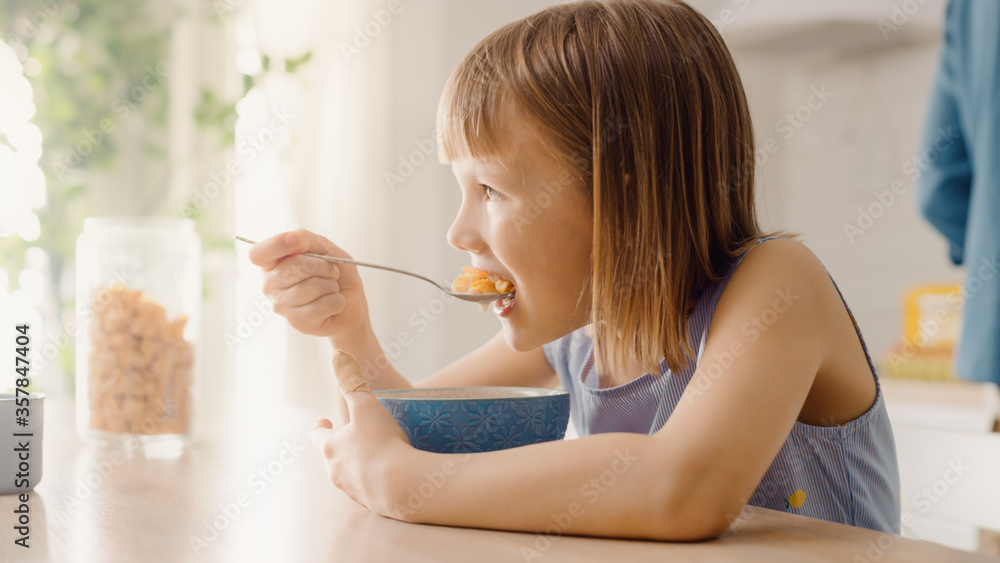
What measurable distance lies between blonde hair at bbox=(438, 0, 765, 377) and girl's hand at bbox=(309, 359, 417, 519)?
0.25 metres

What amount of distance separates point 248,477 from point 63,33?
181 cm

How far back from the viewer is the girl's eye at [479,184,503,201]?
82cm

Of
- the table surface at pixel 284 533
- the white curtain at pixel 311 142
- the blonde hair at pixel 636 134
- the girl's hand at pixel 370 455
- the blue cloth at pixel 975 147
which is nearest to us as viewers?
the table surface at pixel 284 533

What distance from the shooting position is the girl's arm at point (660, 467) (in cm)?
56

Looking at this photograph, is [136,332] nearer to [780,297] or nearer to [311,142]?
[780,297]

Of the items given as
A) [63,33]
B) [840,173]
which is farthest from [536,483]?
[840,173]

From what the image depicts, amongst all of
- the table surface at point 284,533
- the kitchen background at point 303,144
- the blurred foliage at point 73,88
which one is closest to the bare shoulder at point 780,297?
the table surface at point 284,533

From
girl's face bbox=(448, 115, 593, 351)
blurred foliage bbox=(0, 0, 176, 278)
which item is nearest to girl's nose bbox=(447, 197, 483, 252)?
girl's face bbox=(448, 115, 593, 351)

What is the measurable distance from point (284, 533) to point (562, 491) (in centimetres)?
→ 20

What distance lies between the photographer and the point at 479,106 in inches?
32.0

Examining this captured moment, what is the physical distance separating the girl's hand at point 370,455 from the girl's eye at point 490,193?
238mm

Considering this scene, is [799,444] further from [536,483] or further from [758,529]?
[536,483]

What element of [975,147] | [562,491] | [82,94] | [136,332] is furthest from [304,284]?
[82,94]

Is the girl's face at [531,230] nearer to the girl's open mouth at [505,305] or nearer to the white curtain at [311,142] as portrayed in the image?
the girl's open mouth at [505,305]
